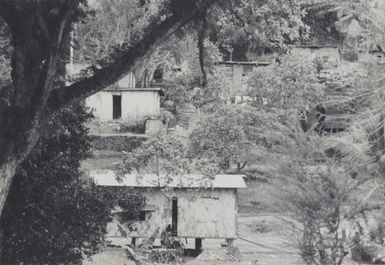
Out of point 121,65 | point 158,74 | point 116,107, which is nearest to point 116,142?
point 116,107

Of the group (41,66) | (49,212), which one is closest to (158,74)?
(49,212)

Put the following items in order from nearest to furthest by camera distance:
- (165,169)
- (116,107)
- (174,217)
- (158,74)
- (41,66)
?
(41,66), (174,217), (165,169), (116,107), (158,74)

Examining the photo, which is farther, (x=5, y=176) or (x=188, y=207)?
(x=188, y=207)

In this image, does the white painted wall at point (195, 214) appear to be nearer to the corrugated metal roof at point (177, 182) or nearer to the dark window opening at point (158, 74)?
the corrugated metal roof at point (177, 182)

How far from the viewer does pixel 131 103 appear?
1364 inches

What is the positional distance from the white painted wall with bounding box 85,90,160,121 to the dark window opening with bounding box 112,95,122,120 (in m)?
0.38

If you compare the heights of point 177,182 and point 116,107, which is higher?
point 116,107

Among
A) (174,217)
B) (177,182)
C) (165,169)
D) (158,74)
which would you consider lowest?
(174,217)

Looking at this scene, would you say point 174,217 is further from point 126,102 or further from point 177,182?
point 126,102

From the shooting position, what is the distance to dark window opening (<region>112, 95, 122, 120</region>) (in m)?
35.3

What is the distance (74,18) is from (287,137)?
16.2 ft

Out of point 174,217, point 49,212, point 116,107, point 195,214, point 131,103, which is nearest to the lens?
point 49,212

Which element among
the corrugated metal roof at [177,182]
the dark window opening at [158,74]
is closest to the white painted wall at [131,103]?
the dark window opening at [158,74]

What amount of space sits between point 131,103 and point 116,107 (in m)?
1.23
